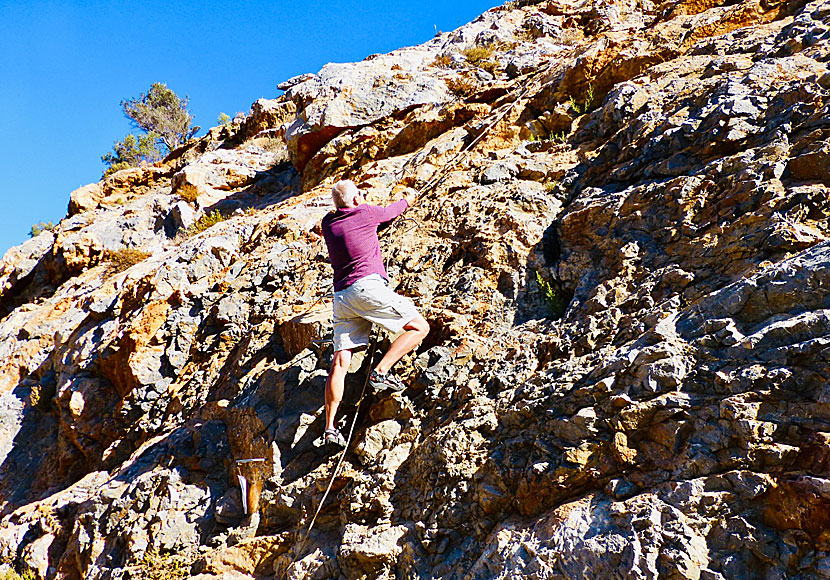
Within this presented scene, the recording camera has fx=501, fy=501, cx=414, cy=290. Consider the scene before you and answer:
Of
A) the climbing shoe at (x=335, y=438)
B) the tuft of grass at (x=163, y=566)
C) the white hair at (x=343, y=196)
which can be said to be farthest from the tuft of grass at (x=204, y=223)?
the climbing shoe at (x=335, y=438)

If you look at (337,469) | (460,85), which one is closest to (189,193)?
(460,85)

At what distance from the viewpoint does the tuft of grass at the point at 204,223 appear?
423 inches

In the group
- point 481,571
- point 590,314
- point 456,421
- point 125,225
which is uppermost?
point 125,225

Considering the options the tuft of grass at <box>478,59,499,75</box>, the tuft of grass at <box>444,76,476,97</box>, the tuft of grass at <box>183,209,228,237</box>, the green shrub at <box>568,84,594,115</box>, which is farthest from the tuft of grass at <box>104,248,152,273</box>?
the green shrub at <box>568,84,594,115</box>

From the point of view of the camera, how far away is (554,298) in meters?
4.94

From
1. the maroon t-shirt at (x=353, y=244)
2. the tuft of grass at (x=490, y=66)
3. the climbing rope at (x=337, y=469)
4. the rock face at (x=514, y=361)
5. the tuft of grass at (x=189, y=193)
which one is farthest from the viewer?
the tuft of grass at (x=189, y=193)

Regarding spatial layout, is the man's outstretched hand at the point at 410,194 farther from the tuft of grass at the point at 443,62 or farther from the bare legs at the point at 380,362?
the tuft of grass at the point at 443,62

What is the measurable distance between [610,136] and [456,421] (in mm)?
4329

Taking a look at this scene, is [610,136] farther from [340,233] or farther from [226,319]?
[226,319]

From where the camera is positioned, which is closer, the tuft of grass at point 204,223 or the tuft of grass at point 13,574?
the tuft of grass at point 13,574

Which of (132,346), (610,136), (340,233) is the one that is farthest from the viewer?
(132,346)

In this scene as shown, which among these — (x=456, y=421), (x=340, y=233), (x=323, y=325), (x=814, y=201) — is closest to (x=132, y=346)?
(x=323, y=325)

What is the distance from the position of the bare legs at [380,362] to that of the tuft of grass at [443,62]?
27.2 ft

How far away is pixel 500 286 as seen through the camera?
523 centimetres
